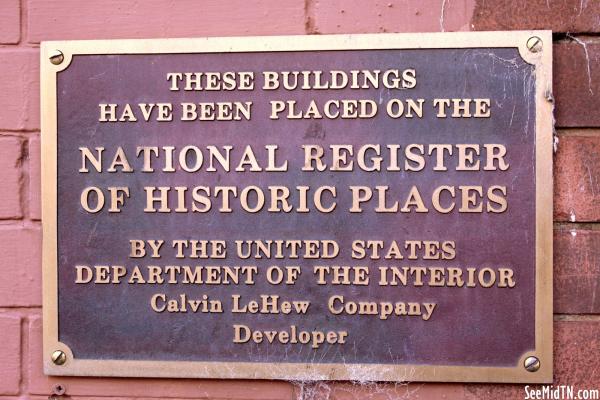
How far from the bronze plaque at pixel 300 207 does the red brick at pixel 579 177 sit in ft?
0.24

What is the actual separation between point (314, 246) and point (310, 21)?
0.67 m

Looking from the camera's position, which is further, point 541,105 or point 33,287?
point 33,287

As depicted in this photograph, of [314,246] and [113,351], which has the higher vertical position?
[314,246]

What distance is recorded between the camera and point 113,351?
1.86 m

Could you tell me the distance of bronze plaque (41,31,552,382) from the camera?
177cm

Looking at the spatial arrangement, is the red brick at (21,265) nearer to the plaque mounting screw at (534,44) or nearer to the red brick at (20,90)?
the red brick at (20,90)

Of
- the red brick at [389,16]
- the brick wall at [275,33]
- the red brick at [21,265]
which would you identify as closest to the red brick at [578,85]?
the brick wall at [275,33]

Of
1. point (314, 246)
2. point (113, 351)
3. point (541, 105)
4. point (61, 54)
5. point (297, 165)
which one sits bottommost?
point (113, 351)

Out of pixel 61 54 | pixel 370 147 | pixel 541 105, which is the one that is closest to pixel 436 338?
pixel 370 147

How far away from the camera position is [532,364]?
5.79 ft

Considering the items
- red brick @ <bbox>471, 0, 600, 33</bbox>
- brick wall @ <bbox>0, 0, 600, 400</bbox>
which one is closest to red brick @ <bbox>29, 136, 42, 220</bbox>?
brick wall @ <bbox>0, 0, 600, 400</bbox>

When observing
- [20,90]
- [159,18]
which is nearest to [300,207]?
[159,18]

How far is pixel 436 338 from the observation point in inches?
70.4

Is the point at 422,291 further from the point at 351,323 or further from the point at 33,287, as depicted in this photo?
the point at 33,287
